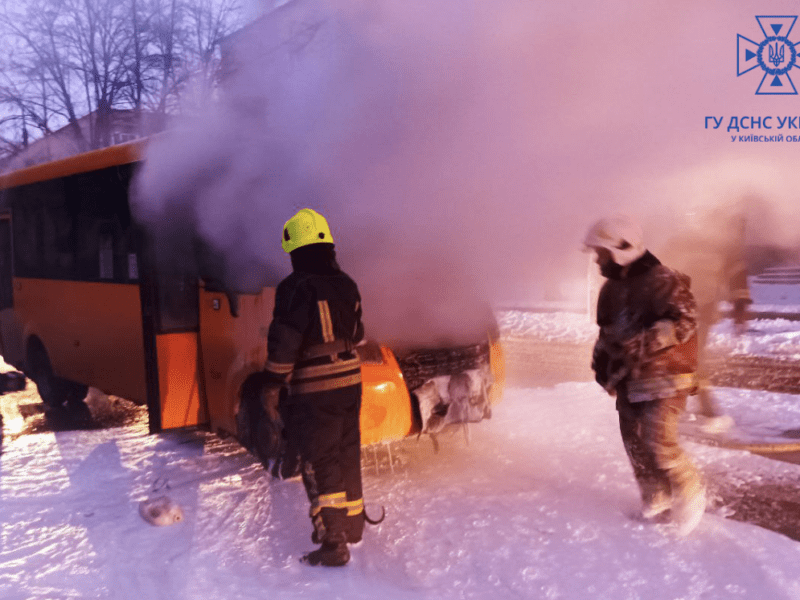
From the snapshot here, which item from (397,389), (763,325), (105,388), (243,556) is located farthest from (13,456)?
(763,325)

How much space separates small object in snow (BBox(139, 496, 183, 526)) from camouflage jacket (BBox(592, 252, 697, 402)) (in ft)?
8.82

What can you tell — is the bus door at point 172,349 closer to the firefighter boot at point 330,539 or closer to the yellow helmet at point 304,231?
the yellow helmet at point 304,231

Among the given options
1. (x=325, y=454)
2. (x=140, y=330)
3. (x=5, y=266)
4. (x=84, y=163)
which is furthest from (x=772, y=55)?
(x=5, y=266)

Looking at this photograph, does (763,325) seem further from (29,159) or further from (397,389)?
(29,159)

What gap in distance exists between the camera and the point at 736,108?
3.91 metres

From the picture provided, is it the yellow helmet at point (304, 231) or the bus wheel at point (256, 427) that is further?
the bus wheel at point (256, 427)

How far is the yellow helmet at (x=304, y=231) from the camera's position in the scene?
10.9 ft

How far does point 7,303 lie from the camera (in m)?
7.94

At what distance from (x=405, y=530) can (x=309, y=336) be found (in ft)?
4.23

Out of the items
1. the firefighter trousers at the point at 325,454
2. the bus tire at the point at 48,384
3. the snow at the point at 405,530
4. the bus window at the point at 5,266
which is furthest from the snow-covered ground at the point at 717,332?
the bus window at the point at 5,266

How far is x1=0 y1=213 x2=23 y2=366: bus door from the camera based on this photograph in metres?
7.59

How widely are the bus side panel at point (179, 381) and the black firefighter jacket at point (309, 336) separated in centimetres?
196

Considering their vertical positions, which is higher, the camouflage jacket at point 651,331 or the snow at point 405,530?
the camouflage jacket at point 651,331

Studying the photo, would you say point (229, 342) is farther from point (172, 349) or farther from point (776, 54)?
point (776, 54)
